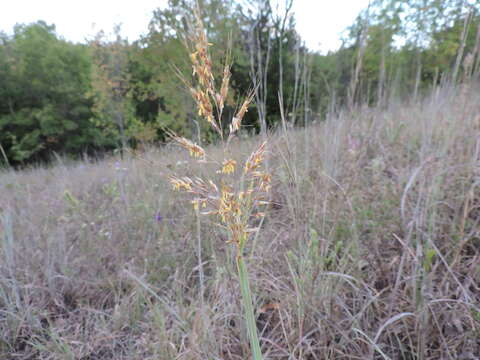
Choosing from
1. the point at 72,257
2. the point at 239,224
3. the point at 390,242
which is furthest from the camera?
the point at 72,257

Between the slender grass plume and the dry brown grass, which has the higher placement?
the slender grass plume

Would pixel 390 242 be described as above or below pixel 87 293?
above

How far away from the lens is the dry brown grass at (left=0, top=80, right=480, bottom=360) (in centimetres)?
120

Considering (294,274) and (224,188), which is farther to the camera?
(294,274)

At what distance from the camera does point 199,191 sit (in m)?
0.64

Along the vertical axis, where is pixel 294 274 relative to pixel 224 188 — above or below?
below

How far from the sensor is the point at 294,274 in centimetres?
125

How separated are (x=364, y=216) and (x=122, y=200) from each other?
2475mm

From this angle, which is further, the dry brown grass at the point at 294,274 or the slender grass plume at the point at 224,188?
the dry brown grass at the point at 294,274

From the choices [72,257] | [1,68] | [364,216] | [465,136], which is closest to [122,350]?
[72,257]

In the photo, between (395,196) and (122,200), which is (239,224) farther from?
(122,200)

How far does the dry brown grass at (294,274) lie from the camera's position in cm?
120

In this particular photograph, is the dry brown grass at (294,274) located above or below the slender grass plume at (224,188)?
below

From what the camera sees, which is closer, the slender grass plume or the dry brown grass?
the slender grass plume
